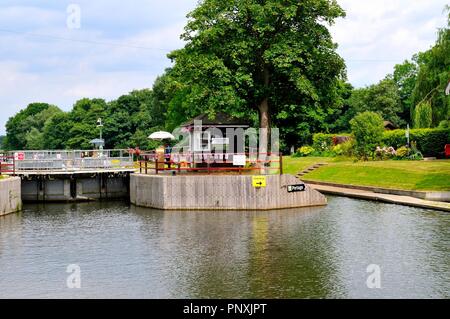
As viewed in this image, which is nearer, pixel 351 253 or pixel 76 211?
pixel 351 253

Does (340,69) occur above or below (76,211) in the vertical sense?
above

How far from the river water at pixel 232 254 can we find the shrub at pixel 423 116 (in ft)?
81.0

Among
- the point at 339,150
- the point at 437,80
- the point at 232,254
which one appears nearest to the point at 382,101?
the point at 437,80

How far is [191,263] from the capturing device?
71.8 feet

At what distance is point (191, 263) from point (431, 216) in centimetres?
1479

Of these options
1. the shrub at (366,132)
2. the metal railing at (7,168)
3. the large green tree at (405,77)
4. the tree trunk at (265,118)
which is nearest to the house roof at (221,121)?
the tree trunk at (265,118)

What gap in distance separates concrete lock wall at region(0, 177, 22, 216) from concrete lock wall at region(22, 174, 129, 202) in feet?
15.3

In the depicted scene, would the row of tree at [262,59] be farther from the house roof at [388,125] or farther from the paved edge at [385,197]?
the house roof at [388,125]

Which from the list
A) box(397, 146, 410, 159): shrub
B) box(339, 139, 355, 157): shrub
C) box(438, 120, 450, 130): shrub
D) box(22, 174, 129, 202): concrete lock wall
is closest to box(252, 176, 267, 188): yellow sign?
box(22, 174, 129, 202): concrete lock wall

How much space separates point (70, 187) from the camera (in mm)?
43781

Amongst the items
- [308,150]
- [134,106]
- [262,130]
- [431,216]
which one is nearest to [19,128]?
[134,106]

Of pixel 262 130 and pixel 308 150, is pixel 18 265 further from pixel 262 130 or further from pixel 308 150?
pixel 308 150
